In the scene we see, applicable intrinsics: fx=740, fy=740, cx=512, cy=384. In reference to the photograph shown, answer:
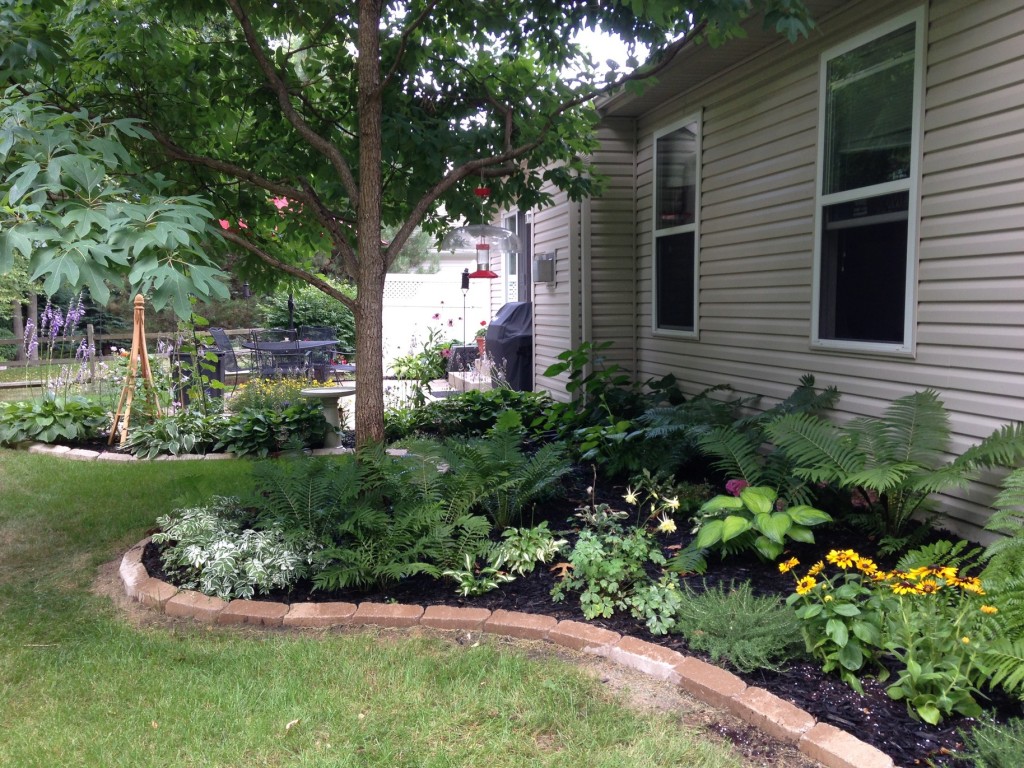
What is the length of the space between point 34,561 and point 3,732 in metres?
2.01

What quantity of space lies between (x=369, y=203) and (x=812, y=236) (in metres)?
2.86

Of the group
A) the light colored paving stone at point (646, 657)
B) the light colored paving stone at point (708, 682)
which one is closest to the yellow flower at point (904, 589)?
the light colored paving stone at point (708, 682)

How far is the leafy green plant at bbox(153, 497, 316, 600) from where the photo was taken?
11.6ft

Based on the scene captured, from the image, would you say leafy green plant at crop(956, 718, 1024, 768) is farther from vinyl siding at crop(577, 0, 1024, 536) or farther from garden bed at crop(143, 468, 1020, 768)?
vinyl siding at crop(577, 0, 1024, 536)

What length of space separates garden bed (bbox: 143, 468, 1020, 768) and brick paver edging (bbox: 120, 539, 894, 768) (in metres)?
0.09

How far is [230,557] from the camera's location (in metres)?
3.58

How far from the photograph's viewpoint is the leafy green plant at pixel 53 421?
7.14m

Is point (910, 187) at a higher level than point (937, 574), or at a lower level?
higher

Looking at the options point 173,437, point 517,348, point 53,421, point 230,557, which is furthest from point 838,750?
point 517,348

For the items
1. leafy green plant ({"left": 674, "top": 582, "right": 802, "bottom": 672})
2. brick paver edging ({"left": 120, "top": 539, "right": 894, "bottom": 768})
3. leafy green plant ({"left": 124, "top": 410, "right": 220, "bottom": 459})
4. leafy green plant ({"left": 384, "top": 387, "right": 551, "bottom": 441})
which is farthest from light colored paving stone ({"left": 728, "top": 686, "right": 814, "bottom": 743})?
leafy green plant ({"left": 124, "top": 410, "right": 220, "bottom": 459})

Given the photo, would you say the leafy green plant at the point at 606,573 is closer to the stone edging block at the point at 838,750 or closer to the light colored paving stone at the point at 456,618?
the light colored paving stone at the point at 456,618

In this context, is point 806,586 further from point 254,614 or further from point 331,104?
point 331,104

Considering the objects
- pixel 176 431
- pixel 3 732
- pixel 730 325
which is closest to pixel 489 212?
pixel 730 325

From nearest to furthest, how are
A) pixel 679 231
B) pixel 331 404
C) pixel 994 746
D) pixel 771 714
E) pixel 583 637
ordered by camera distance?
1. pixel 994 746
2. pixel 771 714
3. pixel 583 637
4. pixel 679 231
5. pixel 331 404
